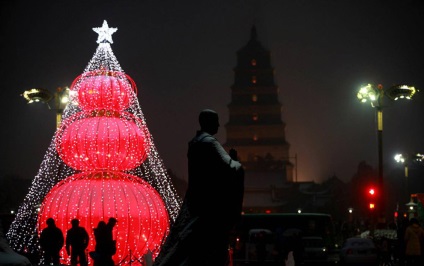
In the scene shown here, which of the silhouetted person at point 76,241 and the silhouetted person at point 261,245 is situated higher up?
the silhouetted person at point 261,245

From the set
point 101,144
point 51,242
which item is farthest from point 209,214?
point 101,144

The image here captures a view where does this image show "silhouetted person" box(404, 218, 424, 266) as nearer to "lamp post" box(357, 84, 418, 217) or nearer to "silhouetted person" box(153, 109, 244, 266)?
"lamp post" box(357, 84, 418, 217)

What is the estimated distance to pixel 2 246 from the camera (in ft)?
22.8

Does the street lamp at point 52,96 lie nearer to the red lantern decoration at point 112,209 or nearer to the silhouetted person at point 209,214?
the red lantern decoration at point 112,209

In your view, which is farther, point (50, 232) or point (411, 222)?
point (411, 222)

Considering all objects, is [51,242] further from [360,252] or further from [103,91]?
[360,252]

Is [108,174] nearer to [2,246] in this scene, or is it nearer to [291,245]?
A: [291,245]

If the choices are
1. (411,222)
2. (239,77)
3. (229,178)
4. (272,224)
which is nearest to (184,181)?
(239,77)

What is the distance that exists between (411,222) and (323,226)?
56.2 feet

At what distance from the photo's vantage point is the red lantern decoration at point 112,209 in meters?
20.3

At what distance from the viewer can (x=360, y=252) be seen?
2481cm

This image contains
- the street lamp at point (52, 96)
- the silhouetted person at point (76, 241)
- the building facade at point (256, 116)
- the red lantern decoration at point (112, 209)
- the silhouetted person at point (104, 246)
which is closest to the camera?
the silhouetted person at point (104, 246)

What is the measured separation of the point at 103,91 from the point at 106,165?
1899 mm

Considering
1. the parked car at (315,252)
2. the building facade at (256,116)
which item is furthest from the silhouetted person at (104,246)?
the building facade at (256,116)
